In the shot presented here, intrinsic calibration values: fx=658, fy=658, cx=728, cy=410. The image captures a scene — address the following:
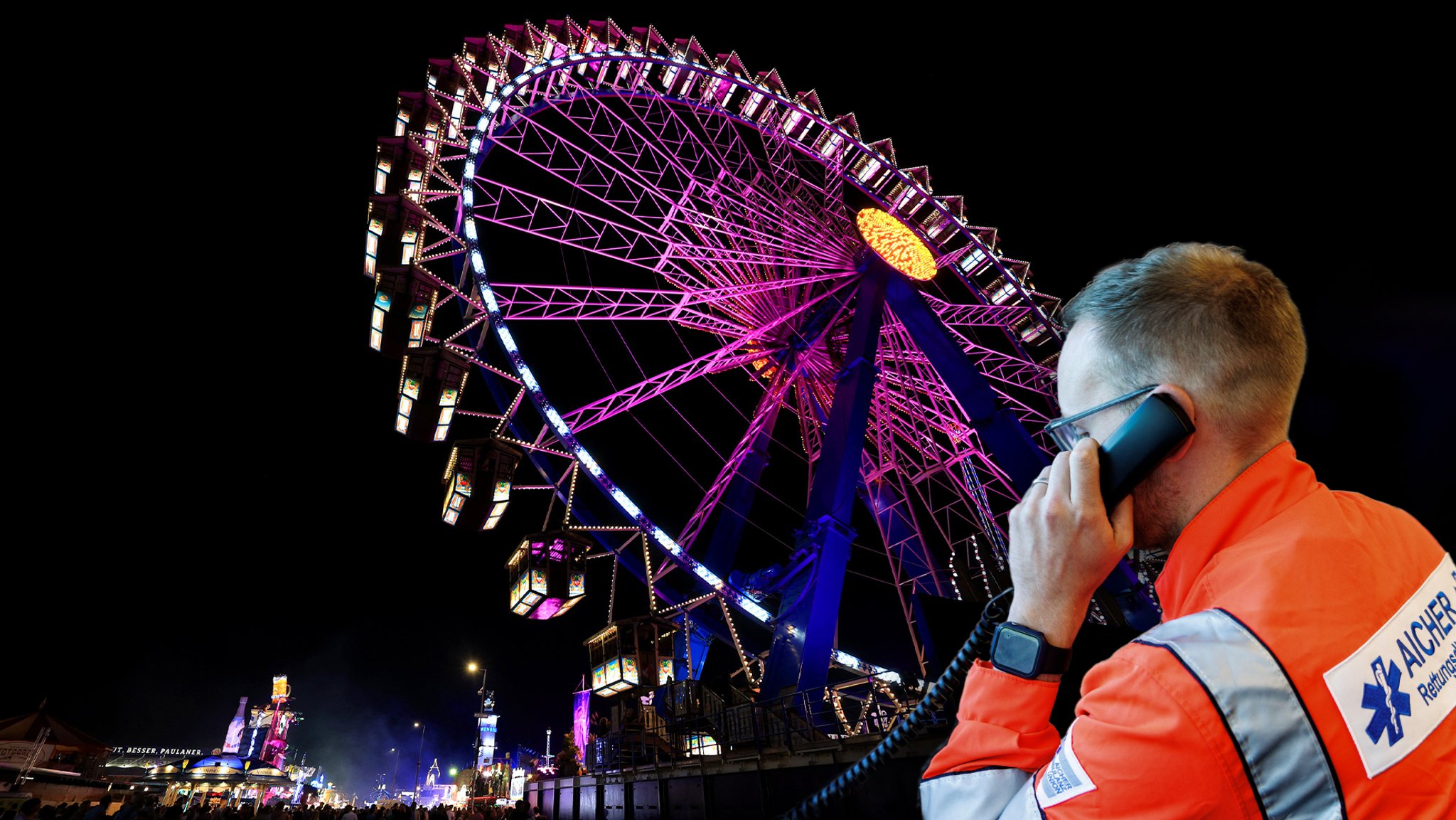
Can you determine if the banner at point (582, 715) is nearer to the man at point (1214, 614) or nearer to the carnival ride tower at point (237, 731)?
the man at point (1214, 614)

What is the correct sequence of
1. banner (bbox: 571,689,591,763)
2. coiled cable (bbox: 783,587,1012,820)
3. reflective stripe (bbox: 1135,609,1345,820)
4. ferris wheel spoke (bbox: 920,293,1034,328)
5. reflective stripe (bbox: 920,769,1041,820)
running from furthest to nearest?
banner (bbox: 571,689,591,763) < ferris wheel spoke (bbox: 920,293,1034,328) < coiled cable (bbox: 783,587,1012,820) < reflective stripe (bbox: 920,769,1041,820) < reflective stripe (bbox: 1135,609,1345,820)

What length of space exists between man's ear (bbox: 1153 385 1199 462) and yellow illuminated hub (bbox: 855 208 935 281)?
16.7 metres

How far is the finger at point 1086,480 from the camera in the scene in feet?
4.12

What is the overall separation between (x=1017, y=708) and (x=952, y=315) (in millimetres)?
19771

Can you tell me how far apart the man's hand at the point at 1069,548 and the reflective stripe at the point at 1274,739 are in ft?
1.13

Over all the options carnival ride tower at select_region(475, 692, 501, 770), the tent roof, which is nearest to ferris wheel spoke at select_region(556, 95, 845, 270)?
the tent roof

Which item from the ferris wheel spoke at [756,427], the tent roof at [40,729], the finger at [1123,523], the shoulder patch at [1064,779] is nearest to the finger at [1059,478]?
the finger at [1123,523]

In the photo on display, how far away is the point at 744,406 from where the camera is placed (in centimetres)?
2258

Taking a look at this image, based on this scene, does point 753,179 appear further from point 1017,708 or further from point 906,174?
point 1017,708

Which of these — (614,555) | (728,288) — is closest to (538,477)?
(614,555)

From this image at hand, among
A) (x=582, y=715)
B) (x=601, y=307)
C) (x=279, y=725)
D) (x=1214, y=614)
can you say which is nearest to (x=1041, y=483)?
(x=1214, y=614)

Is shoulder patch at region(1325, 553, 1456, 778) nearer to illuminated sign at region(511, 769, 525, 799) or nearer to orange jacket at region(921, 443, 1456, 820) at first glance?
orange jacket at region(921, 443, 1456, 820)

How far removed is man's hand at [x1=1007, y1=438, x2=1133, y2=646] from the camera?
4.12ft

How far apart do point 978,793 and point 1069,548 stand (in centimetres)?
47
